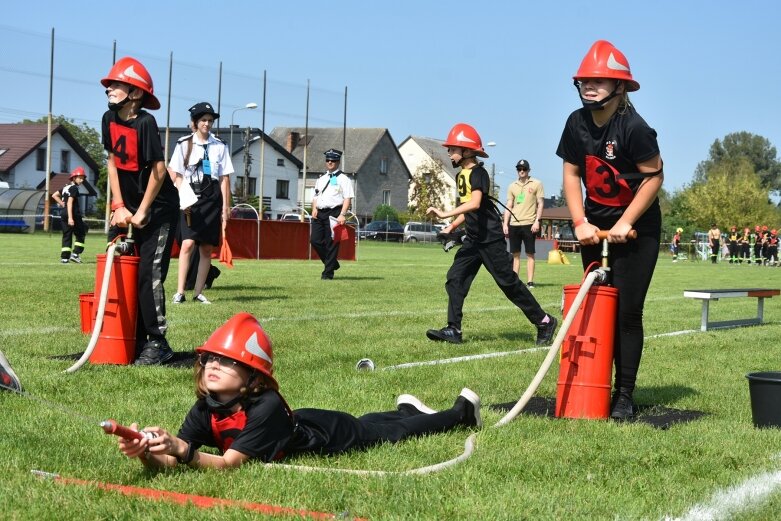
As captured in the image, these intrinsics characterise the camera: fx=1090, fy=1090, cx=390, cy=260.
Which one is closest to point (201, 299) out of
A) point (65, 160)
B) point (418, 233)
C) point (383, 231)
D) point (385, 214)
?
point (383, 231)

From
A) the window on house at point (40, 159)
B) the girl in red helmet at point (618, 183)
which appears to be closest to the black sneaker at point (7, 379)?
the girl in red helmet at point (618, 183)

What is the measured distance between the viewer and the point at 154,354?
742 centimetres

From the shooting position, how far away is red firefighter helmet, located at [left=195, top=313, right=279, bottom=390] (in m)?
4.38

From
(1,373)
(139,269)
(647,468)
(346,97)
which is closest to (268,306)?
(139,269)

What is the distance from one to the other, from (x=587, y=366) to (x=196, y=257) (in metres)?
8.36

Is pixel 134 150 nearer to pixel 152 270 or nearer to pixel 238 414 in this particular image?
pixel 152 270

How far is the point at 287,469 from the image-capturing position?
4344mm

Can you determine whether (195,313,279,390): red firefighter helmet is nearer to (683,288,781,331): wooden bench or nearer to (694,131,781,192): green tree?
(683,288,781,331): wooden bench

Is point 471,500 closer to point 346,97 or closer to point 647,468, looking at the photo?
point 647,468

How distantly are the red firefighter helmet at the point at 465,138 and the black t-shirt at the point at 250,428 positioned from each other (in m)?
5.14

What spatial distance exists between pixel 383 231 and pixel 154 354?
6614 cm

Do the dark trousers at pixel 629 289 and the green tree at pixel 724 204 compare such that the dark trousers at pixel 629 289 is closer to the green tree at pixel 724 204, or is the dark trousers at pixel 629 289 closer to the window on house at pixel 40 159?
the window on house at pixel 40 159

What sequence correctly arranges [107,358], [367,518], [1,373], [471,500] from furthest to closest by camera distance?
[107,358] → [1,373] → [471,500] → [367,518]

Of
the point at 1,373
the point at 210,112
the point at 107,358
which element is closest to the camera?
the point at 1,373
